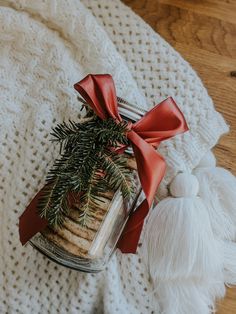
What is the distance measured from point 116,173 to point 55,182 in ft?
0.28

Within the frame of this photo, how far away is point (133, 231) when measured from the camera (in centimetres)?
73

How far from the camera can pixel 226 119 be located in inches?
34.1

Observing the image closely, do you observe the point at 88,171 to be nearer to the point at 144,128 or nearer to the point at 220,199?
the point at 144,128

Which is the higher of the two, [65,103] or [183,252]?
[65,103]

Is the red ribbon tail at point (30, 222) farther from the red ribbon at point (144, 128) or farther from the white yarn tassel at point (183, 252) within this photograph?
the white yarn tassel at point (183, 252)

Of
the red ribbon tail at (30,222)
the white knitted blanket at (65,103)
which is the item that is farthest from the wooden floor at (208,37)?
the red ribbon tail at (30,222)

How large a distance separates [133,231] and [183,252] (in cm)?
8

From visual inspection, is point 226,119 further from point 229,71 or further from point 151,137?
point 151,137

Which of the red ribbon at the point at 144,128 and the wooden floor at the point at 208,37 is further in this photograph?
the wooden floor at the point at 208,37

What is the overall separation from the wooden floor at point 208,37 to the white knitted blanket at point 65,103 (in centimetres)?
6

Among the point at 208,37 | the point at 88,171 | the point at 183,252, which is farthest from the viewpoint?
the point at 208,37

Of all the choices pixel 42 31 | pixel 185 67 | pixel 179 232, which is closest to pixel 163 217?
pixel 179 232

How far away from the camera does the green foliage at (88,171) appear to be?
612mm

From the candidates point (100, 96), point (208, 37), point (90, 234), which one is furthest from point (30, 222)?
point (208, 37)
